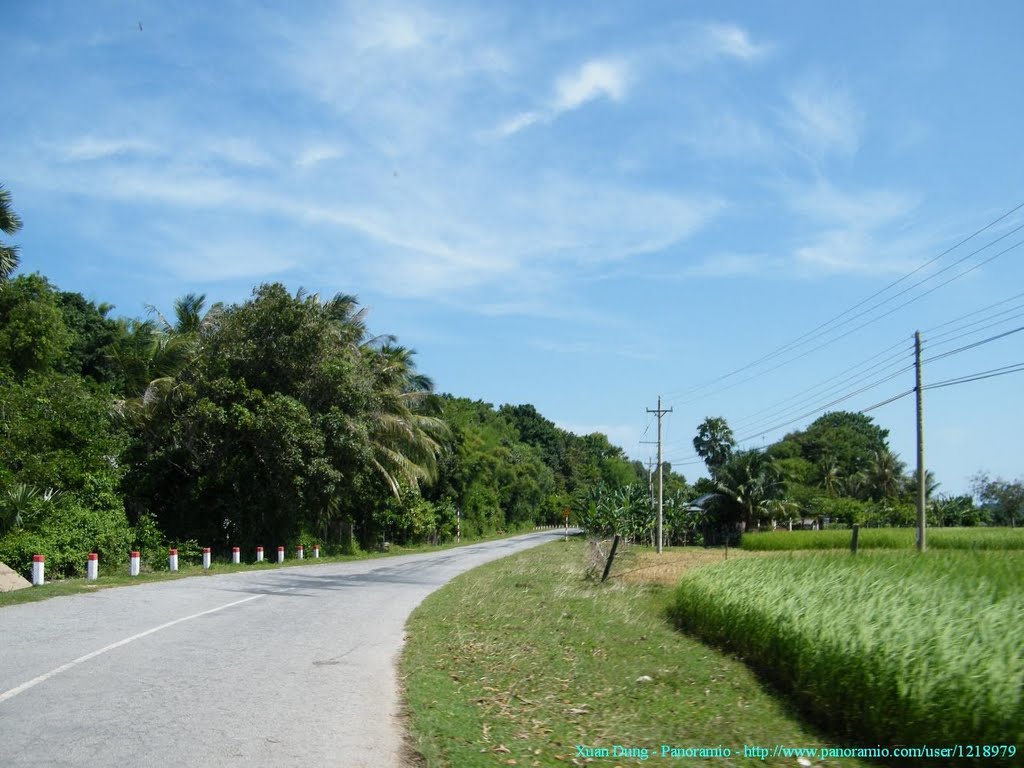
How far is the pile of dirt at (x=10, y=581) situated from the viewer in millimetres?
16672

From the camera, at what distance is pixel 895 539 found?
123ft

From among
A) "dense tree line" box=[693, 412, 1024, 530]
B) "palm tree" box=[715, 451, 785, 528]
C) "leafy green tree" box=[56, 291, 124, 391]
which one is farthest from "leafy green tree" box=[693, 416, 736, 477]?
"leafy green tree" box=[56, 291, 124, 391]

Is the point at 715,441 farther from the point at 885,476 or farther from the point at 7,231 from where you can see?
the point at 7,231

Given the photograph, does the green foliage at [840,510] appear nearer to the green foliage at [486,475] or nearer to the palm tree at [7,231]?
the green foliage at [486,475]

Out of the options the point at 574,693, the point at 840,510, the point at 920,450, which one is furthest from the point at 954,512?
the point at 574,693

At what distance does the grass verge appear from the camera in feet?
22.7

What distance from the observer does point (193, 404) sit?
98.2 feet

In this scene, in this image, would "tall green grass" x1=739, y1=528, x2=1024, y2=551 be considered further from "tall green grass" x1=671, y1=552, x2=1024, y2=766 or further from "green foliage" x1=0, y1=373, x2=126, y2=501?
"green foliage" x1=0, y1=373, x2=126, y2=501

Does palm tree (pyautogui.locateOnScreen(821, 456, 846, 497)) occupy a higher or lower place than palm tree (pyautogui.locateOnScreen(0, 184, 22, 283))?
lower

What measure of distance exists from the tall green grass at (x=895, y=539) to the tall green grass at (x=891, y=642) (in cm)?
1907

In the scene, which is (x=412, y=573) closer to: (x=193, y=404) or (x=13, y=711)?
(x=193, y=404)

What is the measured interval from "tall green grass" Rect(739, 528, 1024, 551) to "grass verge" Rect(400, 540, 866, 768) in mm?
20127

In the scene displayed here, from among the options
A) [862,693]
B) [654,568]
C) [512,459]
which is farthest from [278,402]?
[512,459]

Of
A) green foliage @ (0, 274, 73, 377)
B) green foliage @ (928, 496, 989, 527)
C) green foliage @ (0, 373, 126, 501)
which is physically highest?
green foliage @ (0, 274, 73, 377)
